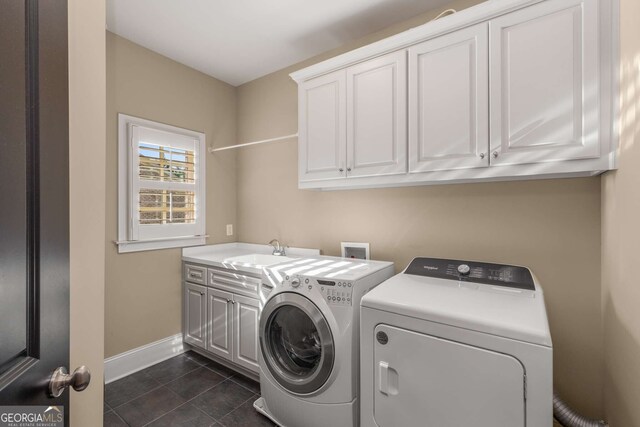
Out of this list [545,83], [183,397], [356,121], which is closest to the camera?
[545,83]

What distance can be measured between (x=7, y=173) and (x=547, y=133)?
6.09ft

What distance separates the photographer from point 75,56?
0.80m

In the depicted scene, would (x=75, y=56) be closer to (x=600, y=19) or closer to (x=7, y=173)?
(x=7, y=173)

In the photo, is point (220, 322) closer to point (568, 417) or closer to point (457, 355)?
point (457, 355)

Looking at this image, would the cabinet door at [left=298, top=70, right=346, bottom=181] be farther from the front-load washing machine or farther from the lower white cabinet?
the lower white cabinet

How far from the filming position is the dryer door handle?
125cm

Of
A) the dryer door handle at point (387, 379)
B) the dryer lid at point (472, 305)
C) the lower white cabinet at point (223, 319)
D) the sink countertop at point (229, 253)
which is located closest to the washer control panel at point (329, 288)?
the dryer lid at point (472, 305)

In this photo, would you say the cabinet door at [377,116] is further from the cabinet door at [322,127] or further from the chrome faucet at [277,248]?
the chrome faucet at [277,248]

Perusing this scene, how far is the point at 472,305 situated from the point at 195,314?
2316 mm

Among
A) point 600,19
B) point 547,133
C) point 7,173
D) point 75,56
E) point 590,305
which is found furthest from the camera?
point 590,305

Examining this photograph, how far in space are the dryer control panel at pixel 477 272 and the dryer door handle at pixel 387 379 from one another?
62 cm

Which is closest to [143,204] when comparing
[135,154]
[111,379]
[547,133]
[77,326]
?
[135,154]

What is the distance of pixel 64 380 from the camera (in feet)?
1.99

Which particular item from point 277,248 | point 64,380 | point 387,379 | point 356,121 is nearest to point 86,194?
point 64,380
